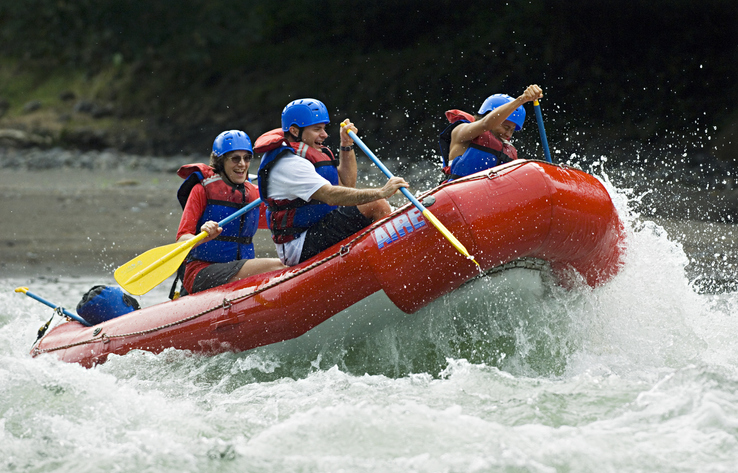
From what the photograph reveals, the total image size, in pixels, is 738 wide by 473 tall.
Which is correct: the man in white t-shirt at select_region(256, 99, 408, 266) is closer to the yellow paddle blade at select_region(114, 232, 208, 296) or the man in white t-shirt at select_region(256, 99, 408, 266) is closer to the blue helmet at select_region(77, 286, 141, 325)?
the yellow paddle blade at select_region(114, 232, 208, 296)

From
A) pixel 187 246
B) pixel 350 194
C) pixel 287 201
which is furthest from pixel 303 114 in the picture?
pixel 187 246

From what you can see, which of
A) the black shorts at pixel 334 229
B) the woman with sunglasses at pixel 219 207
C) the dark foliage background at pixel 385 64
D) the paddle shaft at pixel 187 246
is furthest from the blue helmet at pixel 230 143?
the dark foliage background at pixel 385 64

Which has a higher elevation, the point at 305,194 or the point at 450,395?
the point at 305,194

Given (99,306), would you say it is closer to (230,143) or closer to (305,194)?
(230,143)

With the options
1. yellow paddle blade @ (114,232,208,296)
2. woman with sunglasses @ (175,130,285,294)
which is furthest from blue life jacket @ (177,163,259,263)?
yellow paddle blade @ (114,232,208,296)

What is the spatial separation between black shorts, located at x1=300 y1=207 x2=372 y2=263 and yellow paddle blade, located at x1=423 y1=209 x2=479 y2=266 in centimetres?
60

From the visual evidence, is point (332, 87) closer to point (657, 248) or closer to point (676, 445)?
point (657, 248)

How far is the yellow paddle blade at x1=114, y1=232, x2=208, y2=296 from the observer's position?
184 inches

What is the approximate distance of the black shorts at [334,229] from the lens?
14.3ft

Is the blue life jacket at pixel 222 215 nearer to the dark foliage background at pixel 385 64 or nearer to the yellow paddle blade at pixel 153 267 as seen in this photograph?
the yellow paddle blade at pixel 153 267

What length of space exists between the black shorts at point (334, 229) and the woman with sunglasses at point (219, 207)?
676mm

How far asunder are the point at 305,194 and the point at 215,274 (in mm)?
926

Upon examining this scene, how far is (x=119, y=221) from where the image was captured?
10328mm

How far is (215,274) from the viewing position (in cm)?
483
